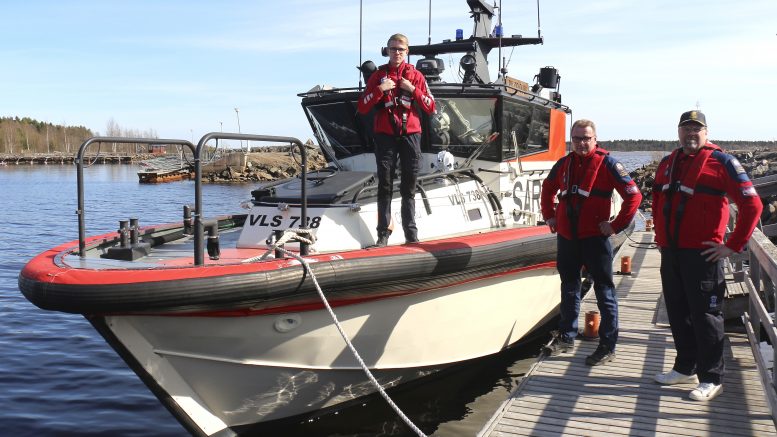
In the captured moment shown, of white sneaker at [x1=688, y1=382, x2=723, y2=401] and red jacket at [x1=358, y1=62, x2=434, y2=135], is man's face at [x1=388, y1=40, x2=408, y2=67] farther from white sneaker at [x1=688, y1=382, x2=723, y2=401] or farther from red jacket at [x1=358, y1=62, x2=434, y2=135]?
white sneaker at [x1=688, y1=382, x2=723, y2=401]

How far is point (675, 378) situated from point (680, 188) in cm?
128

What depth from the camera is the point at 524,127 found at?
6.57m

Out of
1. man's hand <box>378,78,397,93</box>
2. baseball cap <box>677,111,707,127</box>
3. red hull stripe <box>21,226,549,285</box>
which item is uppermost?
man's hand <box>378,78,397,93</box>

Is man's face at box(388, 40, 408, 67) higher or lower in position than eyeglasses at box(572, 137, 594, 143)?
higher

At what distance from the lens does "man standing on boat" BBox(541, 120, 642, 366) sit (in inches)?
169

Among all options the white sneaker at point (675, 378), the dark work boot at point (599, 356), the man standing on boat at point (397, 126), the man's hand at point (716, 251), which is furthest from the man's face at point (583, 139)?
the white sneaker at point (675, 378)

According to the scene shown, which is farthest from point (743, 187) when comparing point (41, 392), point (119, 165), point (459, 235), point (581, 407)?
point (119, 165)

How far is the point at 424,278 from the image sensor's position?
4574mm

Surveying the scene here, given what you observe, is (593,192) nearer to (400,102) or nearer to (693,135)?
(693,135)

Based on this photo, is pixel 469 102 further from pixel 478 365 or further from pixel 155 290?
pixel 155 290

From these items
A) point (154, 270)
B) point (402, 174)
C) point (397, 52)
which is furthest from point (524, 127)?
point (154, 270)

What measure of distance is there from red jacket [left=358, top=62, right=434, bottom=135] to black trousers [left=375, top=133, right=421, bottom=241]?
0.23ft

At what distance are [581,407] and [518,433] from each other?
523mm

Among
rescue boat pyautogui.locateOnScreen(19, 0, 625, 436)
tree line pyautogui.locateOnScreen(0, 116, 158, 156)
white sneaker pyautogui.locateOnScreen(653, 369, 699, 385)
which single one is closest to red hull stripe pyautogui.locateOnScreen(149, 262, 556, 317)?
rescue boat pyautogui.locateOnScreen(19, 0, 625, 436)
